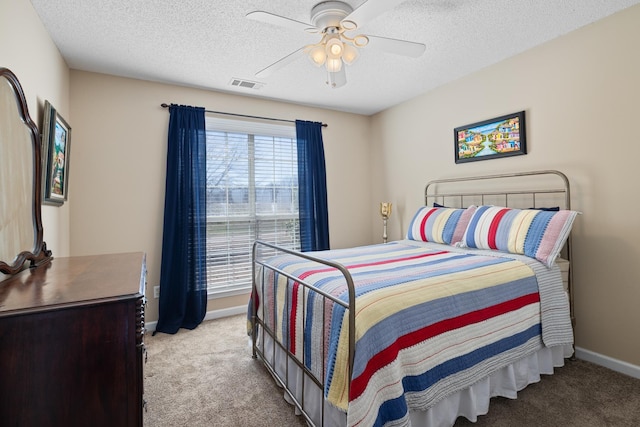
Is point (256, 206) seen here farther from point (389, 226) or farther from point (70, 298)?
point (70, 298)

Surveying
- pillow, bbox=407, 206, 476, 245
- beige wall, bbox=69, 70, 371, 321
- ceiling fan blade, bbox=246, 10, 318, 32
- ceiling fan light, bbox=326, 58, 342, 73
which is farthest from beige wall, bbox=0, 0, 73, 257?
pillow, bbox=407, 206, 476, 245

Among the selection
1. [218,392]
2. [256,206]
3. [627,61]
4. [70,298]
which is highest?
[627,61]

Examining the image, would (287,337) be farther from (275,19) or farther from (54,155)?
(54,155)

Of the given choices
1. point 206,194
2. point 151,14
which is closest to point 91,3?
point 151,14

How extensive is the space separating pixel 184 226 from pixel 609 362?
360 cm

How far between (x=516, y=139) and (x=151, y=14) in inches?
116

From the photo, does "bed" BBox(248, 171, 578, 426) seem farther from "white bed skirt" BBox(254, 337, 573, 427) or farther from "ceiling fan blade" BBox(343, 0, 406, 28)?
"ceiling fan blade" BBox(343, 0, 406, 28)

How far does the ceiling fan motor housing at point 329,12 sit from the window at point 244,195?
180cm

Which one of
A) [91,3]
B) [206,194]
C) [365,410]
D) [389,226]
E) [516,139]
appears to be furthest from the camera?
[389,226]

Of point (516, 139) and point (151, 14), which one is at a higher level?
point (151, 14)

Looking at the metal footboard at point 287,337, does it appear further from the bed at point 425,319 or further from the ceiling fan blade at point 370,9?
the ceiling fan blade at point 370,9

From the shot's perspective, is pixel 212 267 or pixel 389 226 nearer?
pixel 212 267

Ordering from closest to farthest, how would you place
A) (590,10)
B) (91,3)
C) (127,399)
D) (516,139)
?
(127,399)
(91,3)
(590,10)
(516,139)

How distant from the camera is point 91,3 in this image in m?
1.95
